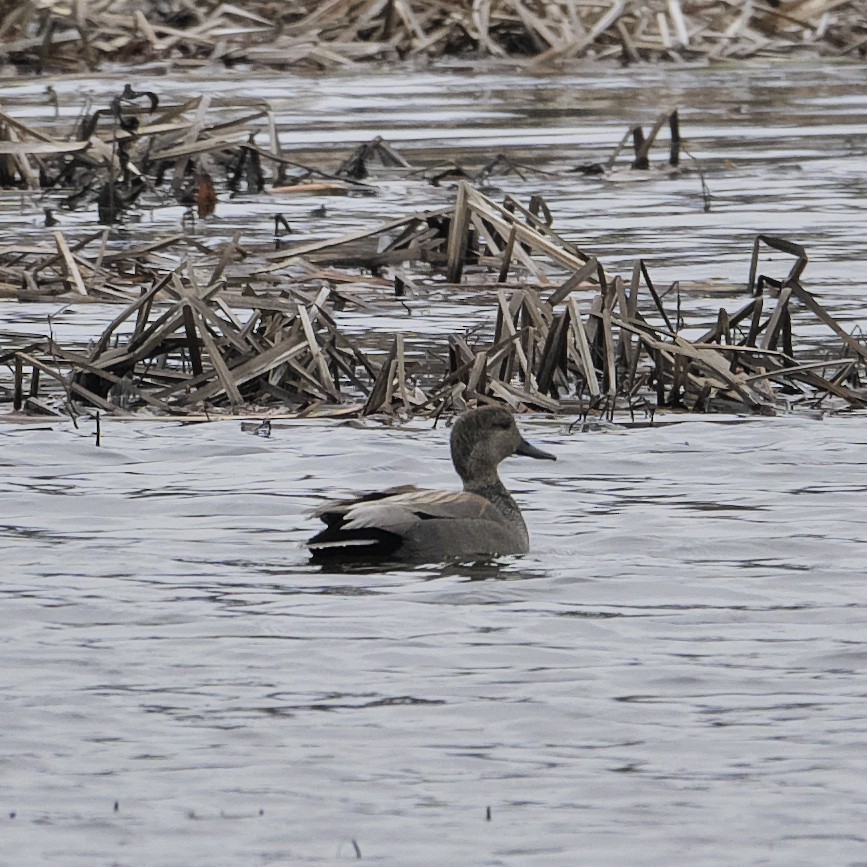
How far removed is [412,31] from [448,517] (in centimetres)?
2150

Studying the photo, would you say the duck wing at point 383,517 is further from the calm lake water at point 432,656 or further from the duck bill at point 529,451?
the duck bill at point 529,451

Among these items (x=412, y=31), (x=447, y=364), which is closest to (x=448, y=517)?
(x=447, y=364)

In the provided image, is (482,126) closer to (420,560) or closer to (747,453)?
(747,453)

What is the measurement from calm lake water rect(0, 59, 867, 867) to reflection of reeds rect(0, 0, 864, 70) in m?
16.7

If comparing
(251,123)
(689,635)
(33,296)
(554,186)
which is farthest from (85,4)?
(689,635)

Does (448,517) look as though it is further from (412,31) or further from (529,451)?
(412,31)

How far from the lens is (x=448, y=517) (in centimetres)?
704

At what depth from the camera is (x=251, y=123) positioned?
20.5 meters

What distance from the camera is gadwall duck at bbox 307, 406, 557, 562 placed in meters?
6.79

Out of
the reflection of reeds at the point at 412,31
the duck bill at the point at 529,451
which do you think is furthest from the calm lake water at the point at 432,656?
the reflection of reeds at the point at 412,31

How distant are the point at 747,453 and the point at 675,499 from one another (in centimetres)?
80

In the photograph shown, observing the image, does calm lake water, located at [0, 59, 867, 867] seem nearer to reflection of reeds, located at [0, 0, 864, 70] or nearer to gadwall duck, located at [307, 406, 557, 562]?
gadwall duck, located at [307, 406, 557, 562]

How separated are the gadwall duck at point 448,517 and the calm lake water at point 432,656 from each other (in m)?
0.10

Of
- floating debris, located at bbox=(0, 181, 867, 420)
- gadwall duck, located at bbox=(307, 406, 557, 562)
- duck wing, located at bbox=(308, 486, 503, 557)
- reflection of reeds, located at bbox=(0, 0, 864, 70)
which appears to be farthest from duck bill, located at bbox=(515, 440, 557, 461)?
reflection of reeds, located at bbox=(0, 0, 864, 70)
